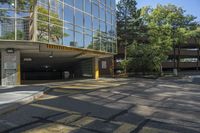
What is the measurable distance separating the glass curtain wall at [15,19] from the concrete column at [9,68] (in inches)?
79.7

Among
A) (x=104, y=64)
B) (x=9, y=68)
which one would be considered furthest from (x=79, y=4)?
(x=104, y=64)

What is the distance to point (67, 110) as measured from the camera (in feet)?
40.2

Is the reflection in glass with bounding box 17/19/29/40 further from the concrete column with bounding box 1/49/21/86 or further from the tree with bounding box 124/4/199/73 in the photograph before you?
the tree with bounding box 124/4/199/73

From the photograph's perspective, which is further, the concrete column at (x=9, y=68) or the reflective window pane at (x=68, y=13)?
the reflective window pane at (x=68, y=13)

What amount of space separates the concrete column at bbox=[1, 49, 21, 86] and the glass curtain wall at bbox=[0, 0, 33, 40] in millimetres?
2025

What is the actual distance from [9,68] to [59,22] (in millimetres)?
5250

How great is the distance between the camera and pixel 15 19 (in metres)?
22.6

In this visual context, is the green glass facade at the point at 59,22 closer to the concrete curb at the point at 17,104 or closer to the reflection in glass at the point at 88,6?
the reflection in glass at the point at 88,6

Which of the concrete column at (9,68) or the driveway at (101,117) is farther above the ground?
the concrete column at (9,68)

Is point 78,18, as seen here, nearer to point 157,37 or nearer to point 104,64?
point 157,37

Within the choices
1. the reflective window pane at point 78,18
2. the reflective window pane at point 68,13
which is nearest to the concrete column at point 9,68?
the reflective window pane at point 68,13

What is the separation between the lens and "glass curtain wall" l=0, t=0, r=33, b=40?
73.0 feet

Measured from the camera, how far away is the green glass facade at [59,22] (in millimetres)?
22516

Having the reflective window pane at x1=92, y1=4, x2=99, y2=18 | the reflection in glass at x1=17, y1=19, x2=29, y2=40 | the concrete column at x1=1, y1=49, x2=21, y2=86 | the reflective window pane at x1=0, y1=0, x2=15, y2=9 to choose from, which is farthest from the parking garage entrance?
the reflective window pane at x1=92, y1=4, x2=99, y2=18
